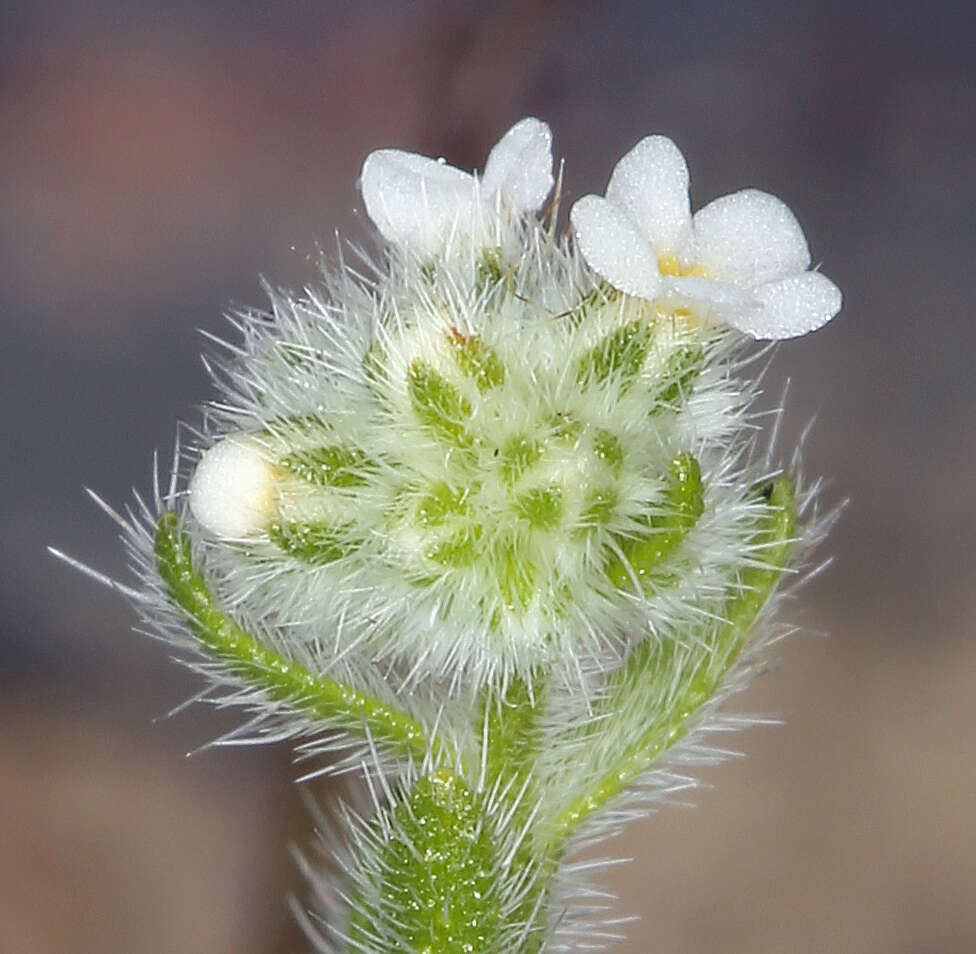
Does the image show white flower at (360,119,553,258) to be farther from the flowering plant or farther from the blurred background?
the blurred background

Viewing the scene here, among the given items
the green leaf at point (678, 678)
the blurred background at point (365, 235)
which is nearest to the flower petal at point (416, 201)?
the green leaf at point (678, 678)

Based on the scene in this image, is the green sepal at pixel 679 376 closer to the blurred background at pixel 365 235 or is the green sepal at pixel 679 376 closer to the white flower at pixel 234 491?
the white flower at pixel 234 491

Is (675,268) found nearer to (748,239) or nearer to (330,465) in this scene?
(748,239)

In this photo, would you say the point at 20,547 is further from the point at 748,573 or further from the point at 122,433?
the point at 748,573

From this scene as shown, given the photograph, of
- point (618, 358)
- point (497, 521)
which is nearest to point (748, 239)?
point (618, 358)

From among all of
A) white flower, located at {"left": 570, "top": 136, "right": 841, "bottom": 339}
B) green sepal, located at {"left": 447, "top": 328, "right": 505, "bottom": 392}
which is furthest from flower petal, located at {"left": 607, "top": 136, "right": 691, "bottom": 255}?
green sepal, located at {"left": 447, "top": 328, "right": 505, "bottom": 392}

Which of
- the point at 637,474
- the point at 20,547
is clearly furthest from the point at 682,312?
the point at 20,547
